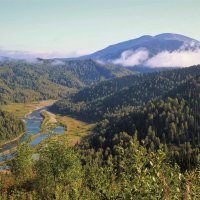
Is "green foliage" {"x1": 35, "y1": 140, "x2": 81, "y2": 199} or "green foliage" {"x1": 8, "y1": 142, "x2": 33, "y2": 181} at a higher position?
"green foliage" {"x1": 35, "y1": 140, "x2": 81, "y2": 199}

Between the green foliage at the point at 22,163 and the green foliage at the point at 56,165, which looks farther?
the green foliage at the point at 22,163

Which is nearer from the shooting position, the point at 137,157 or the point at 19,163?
the point at 137,157

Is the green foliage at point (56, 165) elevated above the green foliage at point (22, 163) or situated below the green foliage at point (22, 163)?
above

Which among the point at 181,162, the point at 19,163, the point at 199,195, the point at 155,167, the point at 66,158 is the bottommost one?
the point at 181,162

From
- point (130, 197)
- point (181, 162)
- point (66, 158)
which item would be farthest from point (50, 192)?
point (181, 162)

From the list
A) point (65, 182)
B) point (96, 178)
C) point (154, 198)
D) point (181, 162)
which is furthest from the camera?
point (181, 162)

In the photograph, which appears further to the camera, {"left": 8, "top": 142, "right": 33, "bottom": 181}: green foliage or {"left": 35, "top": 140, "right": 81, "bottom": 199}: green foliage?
{"left": 8, "top": 142, "right": 33, "bottom": 181}: green foliage

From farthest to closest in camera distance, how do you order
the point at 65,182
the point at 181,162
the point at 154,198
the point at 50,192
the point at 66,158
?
the point at 181,162 → the point at 66,158 → the point at 65,182 → the point at 50,192 → the point at 154,198

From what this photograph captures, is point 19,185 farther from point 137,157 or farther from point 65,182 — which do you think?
point 137,157

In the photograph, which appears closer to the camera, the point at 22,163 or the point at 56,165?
the point at 56,165

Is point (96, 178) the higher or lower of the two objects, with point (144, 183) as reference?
lower

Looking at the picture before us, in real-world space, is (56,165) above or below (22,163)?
above

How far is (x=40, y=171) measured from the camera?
96750mm

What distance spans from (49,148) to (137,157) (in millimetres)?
72900
